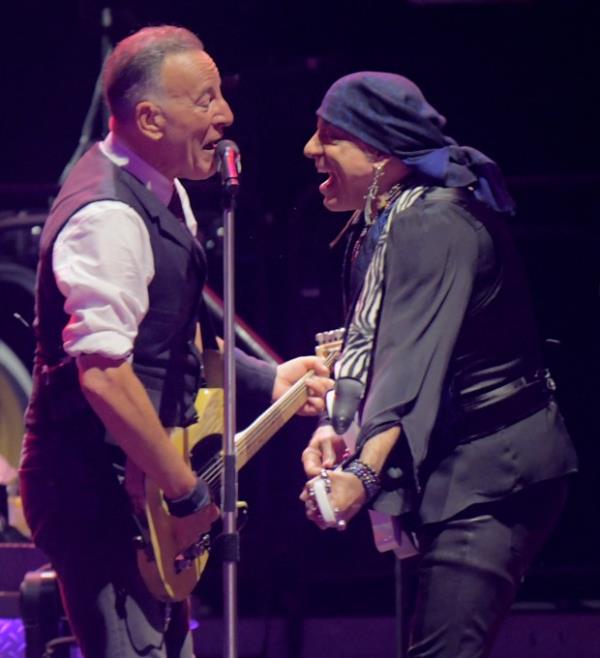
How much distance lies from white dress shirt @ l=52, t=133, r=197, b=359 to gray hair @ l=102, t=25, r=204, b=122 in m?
0.36

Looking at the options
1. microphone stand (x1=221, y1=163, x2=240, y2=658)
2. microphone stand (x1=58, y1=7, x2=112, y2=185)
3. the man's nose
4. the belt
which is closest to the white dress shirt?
microphone stand (x1=221, y1=163, x2=240, y2=658)

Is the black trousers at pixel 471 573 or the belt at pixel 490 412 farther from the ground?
the belt at pixel 490 412

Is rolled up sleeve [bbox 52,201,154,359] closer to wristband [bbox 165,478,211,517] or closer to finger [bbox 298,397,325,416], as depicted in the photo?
wristband [bbox 165,478,211,517]

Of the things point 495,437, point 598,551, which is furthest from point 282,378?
point 598,551

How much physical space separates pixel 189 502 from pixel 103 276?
0.54 meters

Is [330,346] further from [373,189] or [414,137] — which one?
[414,137]

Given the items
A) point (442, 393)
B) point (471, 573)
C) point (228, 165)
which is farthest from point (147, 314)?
point (471, 573)

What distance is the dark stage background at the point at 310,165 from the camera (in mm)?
5035

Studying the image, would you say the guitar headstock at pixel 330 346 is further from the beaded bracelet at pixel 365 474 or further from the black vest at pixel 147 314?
the beaded bracelet at pixel 365 474

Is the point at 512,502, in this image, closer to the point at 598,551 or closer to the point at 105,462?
the point at 105,462

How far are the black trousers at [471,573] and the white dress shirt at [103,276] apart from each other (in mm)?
771

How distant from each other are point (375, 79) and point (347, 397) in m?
0.72

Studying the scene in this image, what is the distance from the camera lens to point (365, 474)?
2688 millimetres

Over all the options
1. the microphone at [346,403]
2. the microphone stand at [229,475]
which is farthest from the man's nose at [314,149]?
the microphone at [346,403]
